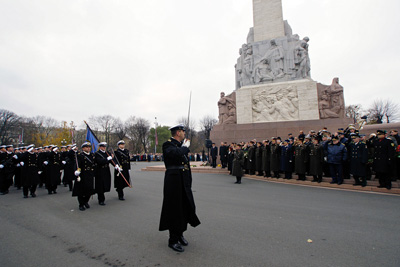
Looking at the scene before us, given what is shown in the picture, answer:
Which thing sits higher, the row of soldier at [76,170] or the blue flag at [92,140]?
the blue flag at [92,140]

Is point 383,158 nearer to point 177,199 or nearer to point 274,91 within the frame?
point 177,199

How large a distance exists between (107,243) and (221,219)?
2307 mm

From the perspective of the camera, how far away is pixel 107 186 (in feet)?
22.6

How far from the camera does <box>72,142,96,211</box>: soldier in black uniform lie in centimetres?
618

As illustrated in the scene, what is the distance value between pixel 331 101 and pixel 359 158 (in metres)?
8.81

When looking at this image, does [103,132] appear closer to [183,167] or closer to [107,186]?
[107,186]

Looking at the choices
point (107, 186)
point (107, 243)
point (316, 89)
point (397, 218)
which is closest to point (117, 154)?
point (107, 186)

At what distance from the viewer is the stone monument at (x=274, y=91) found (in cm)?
1497

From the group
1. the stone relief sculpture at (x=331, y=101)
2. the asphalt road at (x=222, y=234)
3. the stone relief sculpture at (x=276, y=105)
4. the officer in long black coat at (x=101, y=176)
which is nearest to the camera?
the asphalt road at (x=222, y=234)

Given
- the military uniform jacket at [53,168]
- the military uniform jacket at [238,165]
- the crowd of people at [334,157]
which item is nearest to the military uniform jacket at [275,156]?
the crowd of people at [334,157]

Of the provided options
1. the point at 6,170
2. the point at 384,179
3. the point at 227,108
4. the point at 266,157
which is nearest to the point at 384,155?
the point at 384,179

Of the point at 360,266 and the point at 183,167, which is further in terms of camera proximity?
the point at 183,167

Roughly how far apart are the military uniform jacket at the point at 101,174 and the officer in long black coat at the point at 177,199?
13.4ft

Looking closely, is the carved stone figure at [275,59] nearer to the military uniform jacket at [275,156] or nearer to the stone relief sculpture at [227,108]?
the stone relief sculpture at [227,108]
